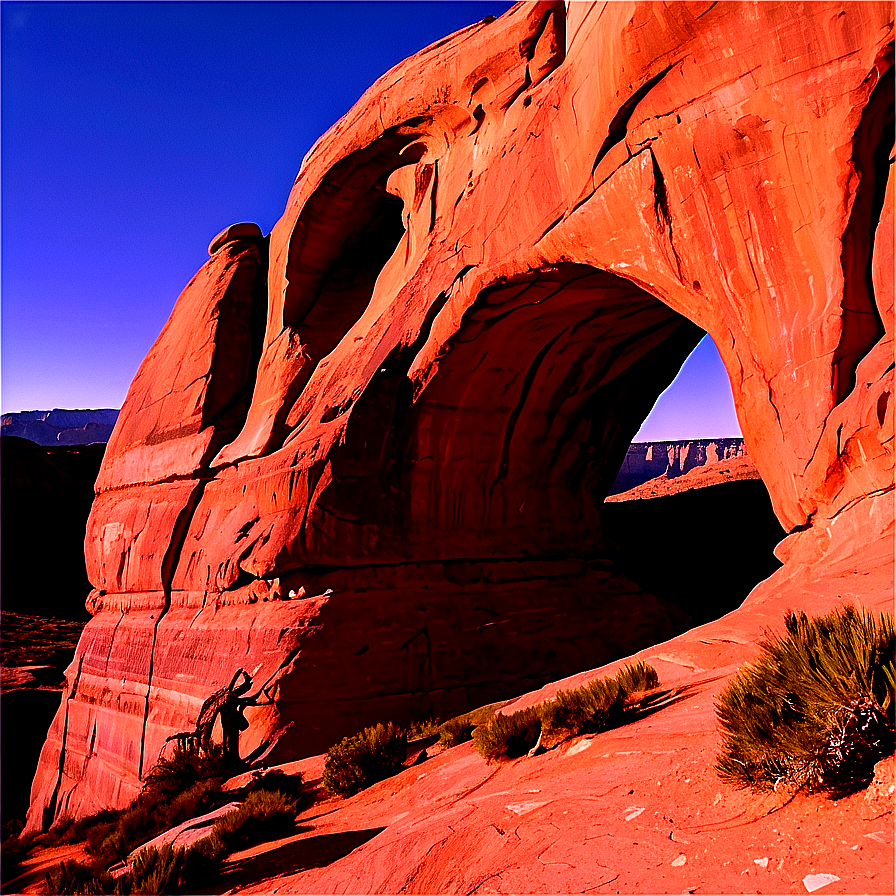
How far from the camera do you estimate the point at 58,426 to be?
5015 inches

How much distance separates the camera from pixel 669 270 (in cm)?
651

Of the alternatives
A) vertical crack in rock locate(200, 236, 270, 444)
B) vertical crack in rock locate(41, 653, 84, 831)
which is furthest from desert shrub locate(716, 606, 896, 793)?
vertical crack in rock locate(41, 653, 84, 831)

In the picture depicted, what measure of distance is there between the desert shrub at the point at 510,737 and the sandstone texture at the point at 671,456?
79463 mm

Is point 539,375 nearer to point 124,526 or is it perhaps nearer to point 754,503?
point 124,526

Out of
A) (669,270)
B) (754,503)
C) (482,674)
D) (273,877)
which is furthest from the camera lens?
(754,503)

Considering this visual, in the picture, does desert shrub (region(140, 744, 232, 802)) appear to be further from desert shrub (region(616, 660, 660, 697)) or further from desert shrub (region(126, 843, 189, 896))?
desert shrub (region(616, 660, 660, 697))

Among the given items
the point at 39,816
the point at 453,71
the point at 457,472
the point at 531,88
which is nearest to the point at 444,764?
the point at 457,472

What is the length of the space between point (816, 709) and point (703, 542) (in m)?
18.8

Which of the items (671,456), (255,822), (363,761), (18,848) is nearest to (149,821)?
(255,822)

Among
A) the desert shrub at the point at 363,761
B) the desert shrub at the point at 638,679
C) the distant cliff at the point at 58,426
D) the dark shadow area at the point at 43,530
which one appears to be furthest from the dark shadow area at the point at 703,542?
the distant cliff at the point at 58,426

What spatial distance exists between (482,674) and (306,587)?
108 inches

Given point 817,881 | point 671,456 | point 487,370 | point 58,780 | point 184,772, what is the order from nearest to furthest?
1. point 817,881
2. point 184,772
3. point 487,370
4. point 58,780
5. point 671,456

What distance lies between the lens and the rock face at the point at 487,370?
5203 millimetres

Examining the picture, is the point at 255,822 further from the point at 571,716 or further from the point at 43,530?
the point at 43,530
